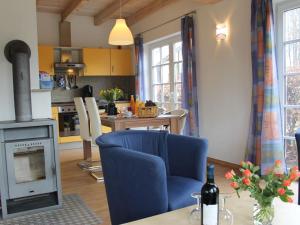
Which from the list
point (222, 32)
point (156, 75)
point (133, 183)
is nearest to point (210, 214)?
point (133, 183)

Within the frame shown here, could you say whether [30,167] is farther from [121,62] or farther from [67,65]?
[121,62]

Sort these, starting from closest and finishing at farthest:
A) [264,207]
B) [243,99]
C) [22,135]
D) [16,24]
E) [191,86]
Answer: [264,207]
[22,135]
[16,24]
[243,99]
[191,86]

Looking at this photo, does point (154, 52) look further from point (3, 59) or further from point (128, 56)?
point (3, 59)

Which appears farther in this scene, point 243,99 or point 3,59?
point 243,99

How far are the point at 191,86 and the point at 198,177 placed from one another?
2707 mm

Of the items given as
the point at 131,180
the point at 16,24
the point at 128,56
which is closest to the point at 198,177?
the point at 131,180

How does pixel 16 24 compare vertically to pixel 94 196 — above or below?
above

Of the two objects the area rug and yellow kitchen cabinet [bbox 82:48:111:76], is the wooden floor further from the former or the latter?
yellow kitchen cabinet [bbox 82:48:111:76]

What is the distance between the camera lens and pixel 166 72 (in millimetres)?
6035

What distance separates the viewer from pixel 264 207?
4.22 feet

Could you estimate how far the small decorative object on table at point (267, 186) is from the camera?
124 centimetres

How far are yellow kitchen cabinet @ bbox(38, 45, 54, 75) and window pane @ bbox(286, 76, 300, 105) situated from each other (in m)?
4.45

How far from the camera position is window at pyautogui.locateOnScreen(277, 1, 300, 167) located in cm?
347

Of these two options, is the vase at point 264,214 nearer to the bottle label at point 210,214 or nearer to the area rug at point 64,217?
the bottle label at point 210,214
